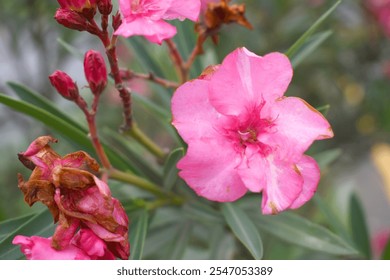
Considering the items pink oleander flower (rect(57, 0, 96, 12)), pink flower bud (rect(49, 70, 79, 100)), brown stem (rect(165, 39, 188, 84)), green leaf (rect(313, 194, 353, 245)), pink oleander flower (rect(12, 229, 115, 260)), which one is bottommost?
green leaf (rect(313, 194, 353, 245))

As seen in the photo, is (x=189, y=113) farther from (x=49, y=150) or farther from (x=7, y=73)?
(x=7, y=73)

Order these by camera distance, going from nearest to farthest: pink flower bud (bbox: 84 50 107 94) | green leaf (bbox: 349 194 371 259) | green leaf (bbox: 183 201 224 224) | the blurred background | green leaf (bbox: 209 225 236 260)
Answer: pink flower bud (bbox: 84 50 107 94) → green leaf (bbox: 183 201 224 224) → green leaf (bbox: 209 225 236 260) → green leaf (bbox: 349 194 371 259) → the blurred background

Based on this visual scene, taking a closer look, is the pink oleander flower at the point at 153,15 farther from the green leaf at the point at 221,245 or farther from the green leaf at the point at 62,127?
the green leaf at the point at 221,245

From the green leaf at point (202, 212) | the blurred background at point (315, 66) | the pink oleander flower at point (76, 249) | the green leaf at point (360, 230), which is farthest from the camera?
the blurred background at point (315, 66)

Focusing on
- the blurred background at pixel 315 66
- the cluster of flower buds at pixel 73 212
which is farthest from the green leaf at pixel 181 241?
the blurred background at pixel 315 66

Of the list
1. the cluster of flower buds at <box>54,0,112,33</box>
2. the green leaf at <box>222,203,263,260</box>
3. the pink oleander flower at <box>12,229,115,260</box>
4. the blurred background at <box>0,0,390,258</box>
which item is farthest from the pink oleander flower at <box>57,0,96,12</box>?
the blurred background at <box>0,0,390,258</box>

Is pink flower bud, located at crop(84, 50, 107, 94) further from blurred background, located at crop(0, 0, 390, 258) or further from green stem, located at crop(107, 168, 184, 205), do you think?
blurred background, located at crop(0, 0, 390, 258)

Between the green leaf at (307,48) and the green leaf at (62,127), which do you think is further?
the green leaf at (307,48)
